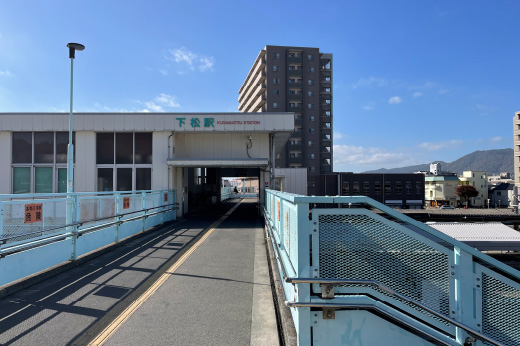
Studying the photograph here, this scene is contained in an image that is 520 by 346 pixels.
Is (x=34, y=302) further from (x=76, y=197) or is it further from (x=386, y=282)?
(x=386, y=282)

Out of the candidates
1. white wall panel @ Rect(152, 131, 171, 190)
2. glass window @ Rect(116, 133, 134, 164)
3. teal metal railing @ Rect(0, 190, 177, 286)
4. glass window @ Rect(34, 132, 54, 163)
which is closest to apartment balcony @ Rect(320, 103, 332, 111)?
white wall panel @ Rect(152, 131, 171, 190)

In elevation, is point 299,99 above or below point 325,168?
above

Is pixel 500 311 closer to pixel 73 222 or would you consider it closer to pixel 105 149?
pixel 73 222

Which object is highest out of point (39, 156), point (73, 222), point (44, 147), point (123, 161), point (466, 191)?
point (44, 147)

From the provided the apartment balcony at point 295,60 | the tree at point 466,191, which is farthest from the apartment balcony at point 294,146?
the tree at point 466,191

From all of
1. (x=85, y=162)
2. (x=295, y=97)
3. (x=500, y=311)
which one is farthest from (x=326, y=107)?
(x=500, y=311)

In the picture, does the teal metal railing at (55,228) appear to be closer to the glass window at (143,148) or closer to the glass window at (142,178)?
the glass window at (142,178)

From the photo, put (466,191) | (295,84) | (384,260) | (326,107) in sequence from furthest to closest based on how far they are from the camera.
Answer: (466,191)
(326,107)
(295,84)
(384,260)

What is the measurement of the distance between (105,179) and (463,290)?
798 inches

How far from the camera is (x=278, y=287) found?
669 centimetres

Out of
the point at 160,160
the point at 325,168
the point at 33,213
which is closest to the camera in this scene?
the point at 33,213

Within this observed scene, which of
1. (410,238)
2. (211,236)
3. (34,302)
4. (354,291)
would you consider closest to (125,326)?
(34,302)

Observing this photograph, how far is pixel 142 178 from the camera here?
65.2ft

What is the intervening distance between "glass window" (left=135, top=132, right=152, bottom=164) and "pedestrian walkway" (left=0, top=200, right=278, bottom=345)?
10966 mm
